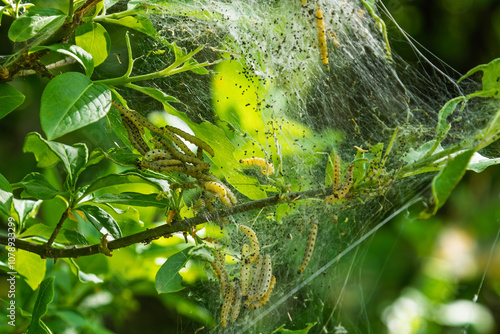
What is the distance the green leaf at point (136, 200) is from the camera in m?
0.97

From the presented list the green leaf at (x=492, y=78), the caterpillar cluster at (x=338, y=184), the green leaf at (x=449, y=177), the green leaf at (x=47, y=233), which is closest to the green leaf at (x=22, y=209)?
the green leaf at (x=47, y=233)

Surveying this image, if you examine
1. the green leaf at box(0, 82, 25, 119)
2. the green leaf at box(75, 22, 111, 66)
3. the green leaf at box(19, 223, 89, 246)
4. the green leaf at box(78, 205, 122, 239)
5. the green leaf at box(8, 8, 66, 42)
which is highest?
the green leaf at box(8, 8, 66, 42)

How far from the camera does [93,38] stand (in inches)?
38.4

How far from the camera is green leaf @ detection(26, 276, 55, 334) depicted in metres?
0.91

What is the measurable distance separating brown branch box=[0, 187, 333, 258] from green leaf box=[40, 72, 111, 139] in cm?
29

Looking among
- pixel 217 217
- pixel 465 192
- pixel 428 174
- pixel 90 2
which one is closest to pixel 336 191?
pixel 217 217

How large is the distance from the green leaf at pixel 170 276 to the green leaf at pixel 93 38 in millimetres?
466

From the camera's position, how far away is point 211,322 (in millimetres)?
1450

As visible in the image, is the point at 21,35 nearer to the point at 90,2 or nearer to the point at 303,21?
the point at 90,2

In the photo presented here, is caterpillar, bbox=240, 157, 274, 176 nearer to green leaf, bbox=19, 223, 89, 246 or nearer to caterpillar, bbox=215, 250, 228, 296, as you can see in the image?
caterpillar, bbox=215, 250, 228, 296

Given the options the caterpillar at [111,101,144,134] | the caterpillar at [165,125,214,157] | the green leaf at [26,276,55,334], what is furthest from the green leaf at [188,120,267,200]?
the green leaf at [26,276,55,334]

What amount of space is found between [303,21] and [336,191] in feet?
1.73

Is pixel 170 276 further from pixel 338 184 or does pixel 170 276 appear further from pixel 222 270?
pixel 338 184

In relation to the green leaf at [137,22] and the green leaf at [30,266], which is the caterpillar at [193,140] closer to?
the green leaf at [137,22]
